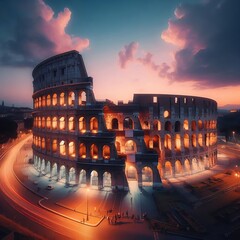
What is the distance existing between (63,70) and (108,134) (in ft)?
57.8

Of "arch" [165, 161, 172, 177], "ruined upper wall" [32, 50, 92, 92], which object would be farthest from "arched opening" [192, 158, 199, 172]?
"ruined upper wall" [32, 50, 92, 92]

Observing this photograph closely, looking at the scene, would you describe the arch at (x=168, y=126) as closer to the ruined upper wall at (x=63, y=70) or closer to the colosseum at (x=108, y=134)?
the colosseum at (x=108, y=134)

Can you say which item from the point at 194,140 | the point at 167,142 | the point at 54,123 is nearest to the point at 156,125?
the point at 167,142

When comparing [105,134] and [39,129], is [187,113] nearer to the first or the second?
[105,134]

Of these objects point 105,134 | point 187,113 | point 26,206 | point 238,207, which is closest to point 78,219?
point 26,206

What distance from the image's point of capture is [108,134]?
103 feet

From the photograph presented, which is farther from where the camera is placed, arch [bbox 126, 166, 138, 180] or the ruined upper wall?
the ruined upper wall

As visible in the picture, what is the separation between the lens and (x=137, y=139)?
33625 mm

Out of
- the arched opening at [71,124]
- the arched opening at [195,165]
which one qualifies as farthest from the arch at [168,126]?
the arched opening at [71,124]

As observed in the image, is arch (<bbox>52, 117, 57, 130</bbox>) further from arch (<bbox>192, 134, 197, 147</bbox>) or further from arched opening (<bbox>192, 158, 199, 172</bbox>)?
arched opening (<bbox>192, 158, 199, 172</bbox>)

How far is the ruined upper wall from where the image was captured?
36219 mm

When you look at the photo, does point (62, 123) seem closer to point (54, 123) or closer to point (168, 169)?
point (54, 123)

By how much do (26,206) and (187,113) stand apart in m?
34.5

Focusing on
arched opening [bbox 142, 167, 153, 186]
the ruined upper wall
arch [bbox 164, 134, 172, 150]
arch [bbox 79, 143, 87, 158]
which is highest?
the ruined upper wall
